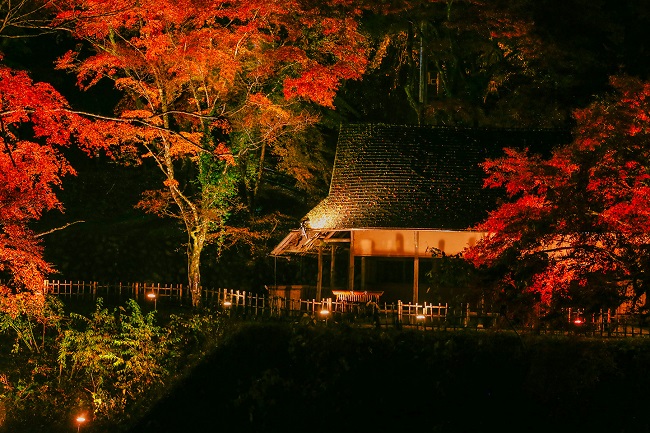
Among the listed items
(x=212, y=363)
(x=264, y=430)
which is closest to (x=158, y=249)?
(x=212, y=363)

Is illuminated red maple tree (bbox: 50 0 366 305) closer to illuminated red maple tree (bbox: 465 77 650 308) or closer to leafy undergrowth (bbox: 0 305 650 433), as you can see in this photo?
leafy undergrowth (bbox: 0 305 650 433)

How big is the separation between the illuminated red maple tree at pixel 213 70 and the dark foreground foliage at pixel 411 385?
5.17 meters

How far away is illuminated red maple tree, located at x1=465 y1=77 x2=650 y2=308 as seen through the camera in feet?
53.3

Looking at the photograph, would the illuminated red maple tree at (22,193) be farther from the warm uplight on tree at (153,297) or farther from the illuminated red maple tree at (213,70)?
the warm uplight on tree at (153,297)

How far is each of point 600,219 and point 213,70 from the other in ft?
40.3

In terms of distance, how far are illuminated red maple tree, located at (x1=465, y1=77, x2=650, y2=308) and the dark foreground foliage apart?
A: 1.48 meters

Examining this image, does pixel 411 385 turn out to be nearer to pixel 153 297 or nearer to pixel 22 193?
pixel 153 297

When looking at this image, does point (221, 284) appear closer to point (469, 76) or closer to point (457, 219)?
point (457, 219)

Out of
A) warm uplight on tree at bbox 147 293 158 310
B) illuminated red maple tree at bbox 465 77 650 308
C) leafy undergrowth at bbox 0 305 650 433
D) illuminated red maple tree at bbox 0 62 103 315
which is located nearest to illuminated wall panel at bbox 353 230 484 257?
leafy undergrowth at bbox 0 305 650 433

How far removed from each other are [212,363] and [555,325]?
713 centimetres

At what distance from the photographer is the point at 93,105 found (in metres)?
37.4

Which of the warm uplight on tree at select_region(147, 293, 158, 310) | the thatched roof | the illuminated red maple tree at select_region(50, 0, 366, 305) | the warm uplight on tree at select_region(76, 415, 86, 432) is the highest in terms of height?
the illuminated red maple tree at select_region(50, 0, 366, 305)

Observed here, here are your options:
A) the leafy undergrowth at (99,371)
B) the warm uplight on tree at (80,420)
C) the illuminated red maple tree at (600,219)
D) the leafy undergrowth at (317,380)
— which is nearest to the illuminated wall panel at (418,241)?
the leafy undergrowth at (317,380)

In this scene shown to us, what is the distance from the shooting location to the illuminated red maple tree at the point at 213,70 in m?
23.0
